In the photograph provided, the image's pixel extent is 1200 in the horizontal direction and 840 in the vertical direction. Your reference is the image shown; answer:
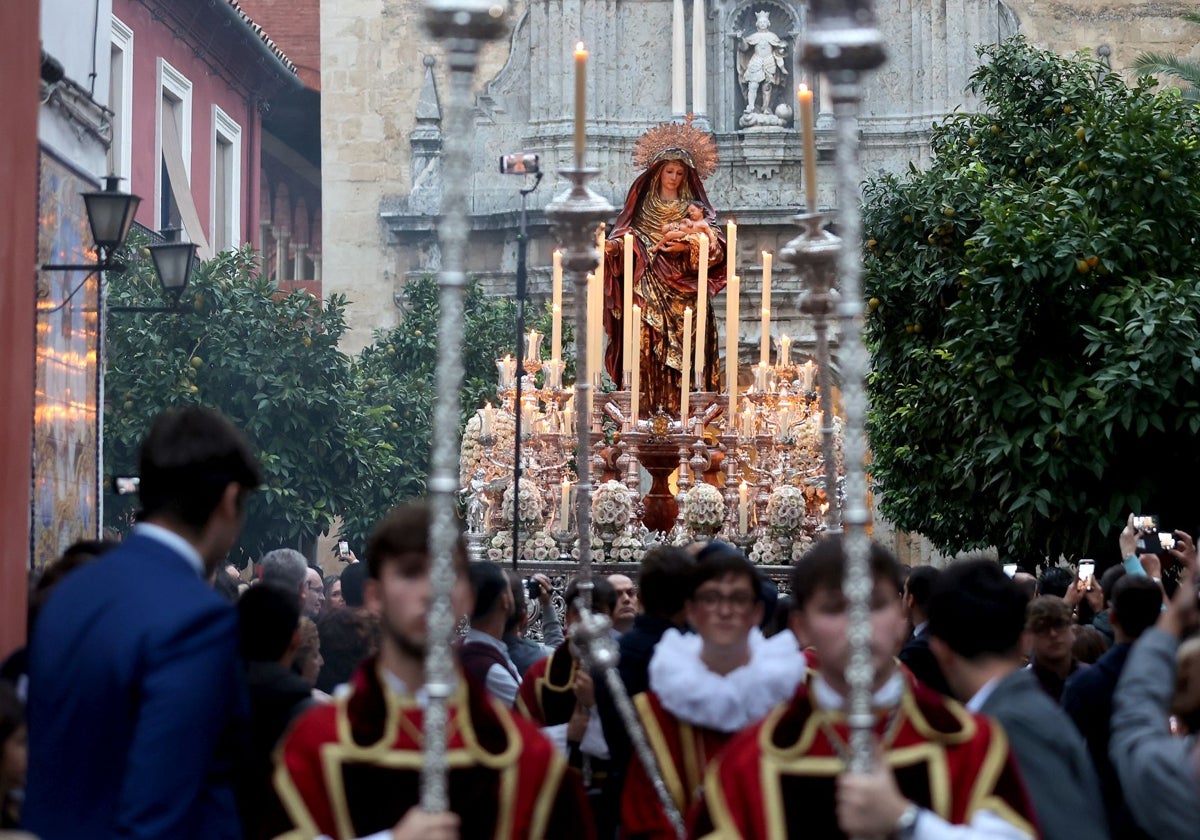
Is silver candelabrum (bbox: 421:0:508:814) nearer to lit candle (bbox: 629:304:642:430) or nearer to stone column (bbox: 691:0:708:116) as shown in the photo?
lit candle (bbox: 629:304:642:430)

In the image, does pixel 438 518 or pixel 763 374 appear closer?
pixel 438 518

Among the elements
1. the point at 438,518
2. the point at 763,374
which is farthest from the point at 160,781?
the point at 763,374

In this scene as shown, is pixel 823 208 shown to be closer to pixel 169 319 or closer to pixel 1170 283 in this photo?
pixel 169 319

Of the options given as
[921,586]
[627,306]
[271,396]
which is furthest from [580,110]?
[271,396]

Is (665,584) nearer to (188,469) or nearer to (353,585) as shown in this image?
(188,469)

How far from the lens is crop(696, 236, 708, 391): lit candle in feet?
42.5

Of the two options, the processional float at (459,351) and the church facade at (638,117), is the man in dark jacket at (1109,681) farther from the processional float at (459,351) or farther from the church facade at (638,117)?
the church facade at (638,117)

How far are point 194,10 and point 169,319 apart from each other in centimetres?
699

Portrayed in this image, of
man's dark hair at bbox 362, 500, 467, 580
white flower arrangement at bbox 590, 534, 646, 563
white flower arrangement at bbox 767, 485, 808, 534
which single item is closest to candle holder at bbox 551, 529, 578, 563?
white flower arrangement at bbox 590, 534, 646, 563

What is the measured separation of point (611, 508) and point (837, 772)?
8.34 m

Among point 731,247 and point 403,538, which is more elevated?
point 731,247

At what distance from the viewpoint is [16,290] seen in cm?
827

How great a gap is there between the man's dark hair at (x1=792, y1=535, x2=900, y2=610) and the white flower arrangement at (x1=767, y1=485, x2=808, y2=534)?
813cm

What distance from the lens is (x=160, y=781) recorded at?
3.32 m
